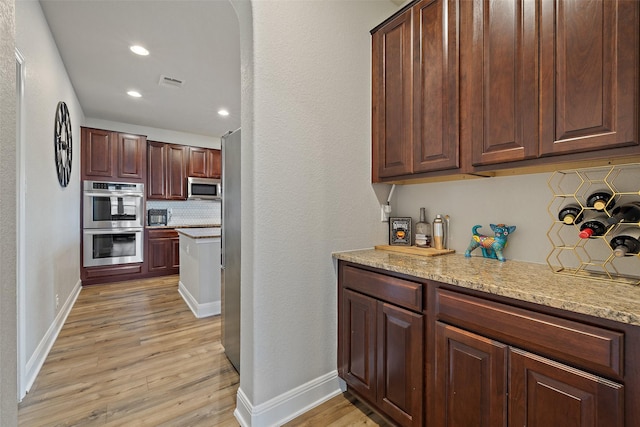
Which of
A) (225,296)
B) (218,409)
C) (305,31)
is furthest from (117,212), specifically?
(305,31)

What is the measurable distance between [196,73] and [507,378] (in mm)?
3783

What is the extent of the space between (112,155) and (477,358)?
17.8ft

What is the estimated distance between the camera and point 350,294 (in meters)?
1.74

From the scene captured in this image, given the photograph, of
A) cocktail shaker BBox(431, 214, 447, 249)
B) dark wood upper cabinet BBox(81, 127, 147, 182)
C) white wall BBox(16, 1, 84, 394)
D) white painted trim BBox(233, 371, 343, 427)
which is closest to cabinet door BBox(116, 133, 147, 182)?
dark wood upper cabinet BBox(81, 127, 147, 182)

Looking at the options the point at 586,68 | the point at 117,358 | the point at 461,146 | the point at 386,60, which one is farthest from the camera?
the point at 117,358

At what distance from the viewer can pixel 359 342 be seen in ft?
5.52

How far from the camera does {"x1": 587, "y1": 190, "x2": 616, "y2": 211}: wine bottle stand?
1.21 metres

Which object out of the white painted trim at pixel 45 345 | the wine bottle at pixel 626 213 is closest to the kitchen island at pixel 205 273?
the white painted trim at pixel 45 345

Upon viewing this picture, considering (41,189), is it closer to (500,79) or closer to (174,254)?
(174,254)

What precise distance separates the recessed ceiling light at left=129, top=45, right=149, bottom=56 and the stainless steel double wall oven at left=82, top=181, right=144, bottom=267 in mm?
2525

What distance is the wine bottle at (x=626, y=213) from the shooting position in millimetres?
1161

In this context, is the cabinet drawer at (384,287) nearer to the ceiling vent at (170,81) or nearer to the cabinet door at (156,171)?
the ceiling vent at (170,81)

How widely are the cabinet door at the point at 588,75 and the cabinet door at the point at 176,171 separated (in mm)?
5494

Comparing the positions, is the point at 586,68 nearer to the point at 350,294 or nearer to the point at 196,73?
the point at 350,294
